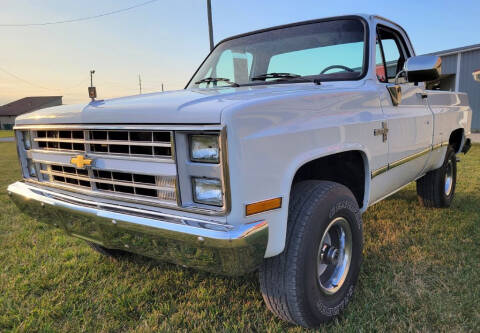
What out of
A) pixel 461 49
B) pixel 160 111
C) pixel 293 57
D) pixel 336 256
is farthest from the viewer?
pixel 461 49

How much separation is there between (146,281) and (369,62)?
2338 millimetres

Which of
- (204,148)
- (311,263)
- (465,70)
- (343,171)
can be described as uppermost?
(465,70)

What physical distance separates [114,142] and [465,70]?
58.0 feet

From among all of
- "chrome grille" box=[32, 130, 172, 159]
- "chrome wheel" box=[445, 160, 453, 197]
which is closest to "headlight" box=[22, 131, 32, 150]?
"chrome grille" box=[32, 130, 172, 159]

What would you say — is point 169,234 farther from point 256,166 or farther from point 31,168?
point 31,168

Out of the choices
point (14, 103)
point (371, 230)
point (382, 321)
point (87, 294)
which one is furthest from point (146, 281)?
point (14, 103)

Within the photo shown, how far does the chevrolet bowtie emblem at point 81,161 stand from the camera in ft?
6.65

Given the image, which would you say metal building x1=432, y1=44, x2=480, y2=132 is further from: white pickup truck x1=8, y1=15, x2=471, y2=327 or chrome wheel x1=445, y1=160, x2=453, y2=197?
white pickup truck x1=8, y1=15, x2=471, y2=327

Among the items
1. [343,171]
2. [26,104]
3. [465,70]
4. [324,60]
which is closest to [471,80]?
[465,70]

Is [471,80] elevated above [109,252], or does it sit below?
above

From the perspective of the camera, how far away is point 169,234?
1638mm

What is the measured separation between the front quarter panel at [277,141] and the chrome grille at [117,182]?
1.25 ft

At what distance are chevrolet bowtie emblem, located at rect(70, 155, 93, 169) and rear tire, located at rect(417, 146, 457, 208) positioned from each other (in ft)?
12.3

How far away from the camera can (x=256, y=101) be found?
65.3 inches
